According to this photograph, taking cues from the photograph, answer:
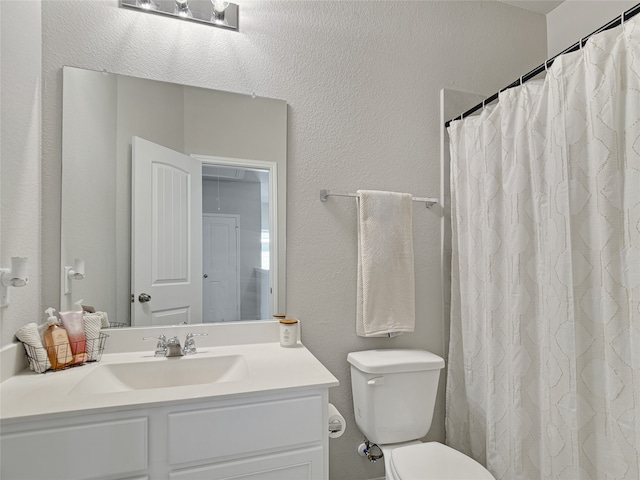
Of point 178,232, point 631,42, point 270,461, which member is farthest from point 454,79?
point 270,461

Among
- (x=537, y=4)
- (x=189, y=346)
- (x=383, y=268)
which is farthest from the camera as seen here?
(x=537, y=4)

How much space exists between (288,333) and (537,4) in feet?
7.80

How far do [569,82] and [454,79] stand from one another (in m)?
0.83

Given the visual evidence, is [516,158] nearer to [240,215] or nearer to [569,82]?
[569,82]

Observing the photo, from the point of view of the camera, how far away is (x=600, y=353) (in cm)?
121

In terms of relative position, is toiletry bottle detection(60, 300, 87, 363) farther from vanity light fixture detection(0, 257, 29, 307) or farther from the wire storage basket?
vanity light fixture detection(0, 257, 29, 307)

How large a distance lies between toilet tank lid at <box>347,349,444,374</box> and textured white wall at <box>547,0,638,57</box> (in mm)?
1923

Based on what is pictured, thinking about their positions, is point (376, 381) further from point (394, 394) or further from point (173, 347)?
point (173, 347)

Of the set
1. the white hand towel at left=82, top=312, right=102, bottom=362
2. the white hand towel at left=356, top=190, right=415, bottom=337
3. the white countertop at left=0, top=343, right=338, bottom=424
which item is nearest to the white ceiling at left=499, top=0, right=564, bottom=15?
the white hand towel at left=356, top=190, right=415, bottom=337

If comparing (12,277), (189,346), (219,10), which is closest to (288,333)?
(189,346)

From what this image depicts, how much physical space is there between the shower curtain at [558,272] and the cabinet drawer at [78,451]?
1.37 metres

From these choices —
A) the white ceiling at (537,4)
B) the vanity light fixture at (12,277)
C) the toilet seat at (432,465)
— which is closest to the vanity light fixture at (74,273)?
the vanity light fixture at (12,277)

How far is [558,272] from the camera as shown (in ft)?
4.29

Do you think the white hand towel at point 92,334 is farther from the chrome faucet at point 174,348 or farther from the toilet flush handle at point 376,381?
the toilet flush handle at point 376,381
